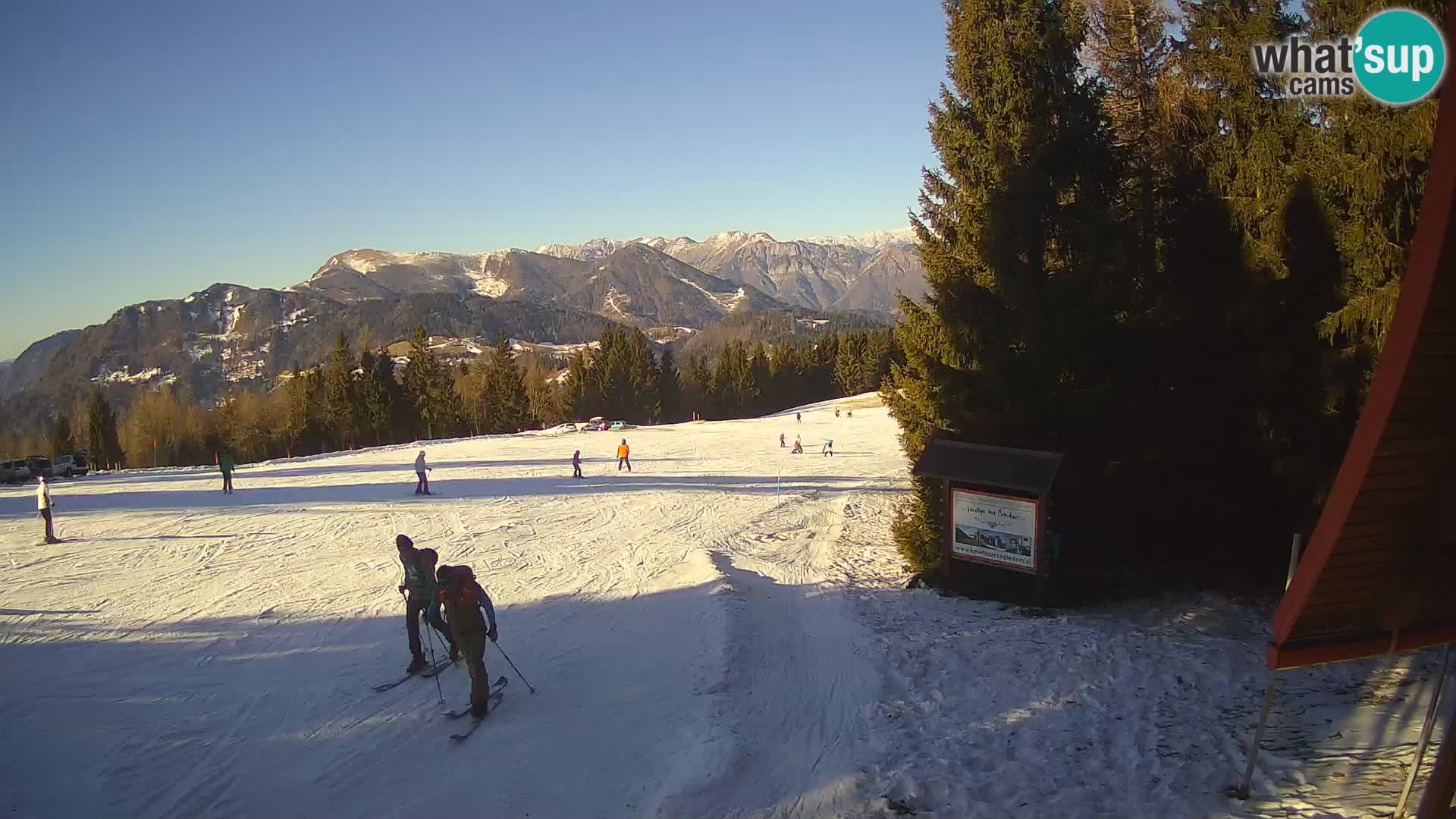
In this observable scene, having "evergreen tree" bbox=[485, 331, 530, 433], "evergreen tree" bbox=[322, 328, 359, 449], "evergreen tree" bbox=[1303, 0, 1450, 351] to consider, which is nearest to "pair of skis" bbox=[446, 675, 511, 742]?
"evergreen tree" bbox=[1303, 0, 1450, 351]

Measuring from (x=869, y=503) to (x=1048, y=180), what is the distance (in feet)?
44.2

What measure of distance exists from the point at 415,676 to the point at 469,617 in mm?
2418

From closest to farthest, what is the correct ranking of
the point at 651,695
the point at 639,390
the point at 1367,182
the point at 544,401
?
the point at 1367,182 < the point at 651,695 < the point at 639,390 < the point at 544,401

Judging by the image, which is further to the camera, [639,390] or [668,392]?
[668,392]

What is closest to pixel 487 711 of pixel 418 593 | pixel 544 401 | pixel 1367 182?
pixel 418 593

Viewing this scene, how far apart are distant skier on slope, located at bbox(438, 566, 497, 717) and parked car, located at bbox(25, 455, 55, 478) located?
38715mm

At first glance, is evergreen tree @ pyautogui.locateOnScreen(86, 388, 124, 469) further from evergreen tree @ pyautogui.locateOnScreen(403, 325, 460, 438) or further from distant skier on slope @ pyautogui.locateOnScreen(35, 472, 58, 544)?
distant skier on slope @ pyautogui.locateOnScreen(35, 472, 58, 544)

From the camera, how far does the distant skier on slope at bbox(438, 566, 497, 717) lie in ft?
29.5

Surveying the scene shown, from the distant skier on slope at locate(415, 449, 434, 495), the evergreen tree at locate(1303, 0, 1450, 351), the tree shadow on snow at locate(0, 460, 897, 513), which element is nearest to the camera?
the evergreen tree at locate(1303, 0, 1450, 351)

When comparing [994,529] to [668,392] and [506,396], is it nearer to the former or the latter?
[506,396]

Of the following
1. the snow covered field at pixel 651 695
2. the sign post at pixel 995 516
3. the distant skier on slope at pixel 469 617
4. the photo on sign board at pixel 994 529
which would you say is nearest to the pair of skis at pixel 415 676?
the snow covered field at pixel 651 695

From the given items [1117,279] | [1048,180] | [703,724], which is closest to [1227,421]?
[1117,279]

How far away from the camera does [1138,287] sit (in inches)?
573

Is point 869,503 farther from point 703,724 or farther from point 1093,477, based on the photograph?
point 703,724
